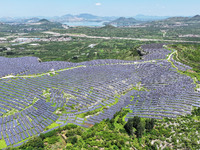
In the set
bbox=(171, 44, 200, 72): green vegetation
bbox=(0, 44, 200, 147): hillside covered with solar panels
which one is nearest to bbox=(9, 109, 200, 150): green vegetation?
bbox=(0, 44, 200, 147): hillside covered with solar panels

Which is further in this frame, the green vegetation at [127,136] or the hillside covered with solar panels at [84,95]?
the hillside covered with solar panels at [84,95]

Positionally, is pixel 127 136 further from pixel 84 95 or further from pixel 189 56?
pixel 189 56

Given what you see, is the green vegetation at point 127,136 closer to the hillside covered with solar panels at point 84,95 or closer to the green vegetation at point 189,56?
the hillside covered with solar panels at point 84,95

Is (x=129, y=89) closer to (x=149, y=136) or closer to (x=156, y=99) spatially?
(x=156, y=99)

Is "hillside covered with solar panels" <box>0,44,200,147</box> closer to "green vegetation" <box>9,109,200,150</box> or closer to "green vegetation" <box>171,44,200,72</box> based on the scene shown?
"green vegetation" <box>9,109,200,150</box>

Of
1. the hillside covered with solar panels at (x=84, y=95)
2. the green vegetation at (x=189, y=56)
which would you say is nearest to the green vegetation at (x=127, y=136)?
the hillside covered with solar panels at (x=84, y=95)

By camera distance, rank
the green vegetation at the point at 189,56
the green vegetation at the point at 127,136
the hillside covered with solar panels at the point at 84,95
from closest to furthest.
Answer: the green vegetation at the point at 127,136
the hillside covered with solar panels at the point at 84,95
the green vegetation at the point at 189,56

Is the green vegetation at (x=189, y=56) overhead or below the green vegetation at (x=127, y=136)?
overhead

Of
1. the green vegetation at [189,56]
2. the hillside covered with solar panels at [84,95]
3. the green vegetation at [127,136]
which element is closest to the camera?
the green vegetation at [127,136]
